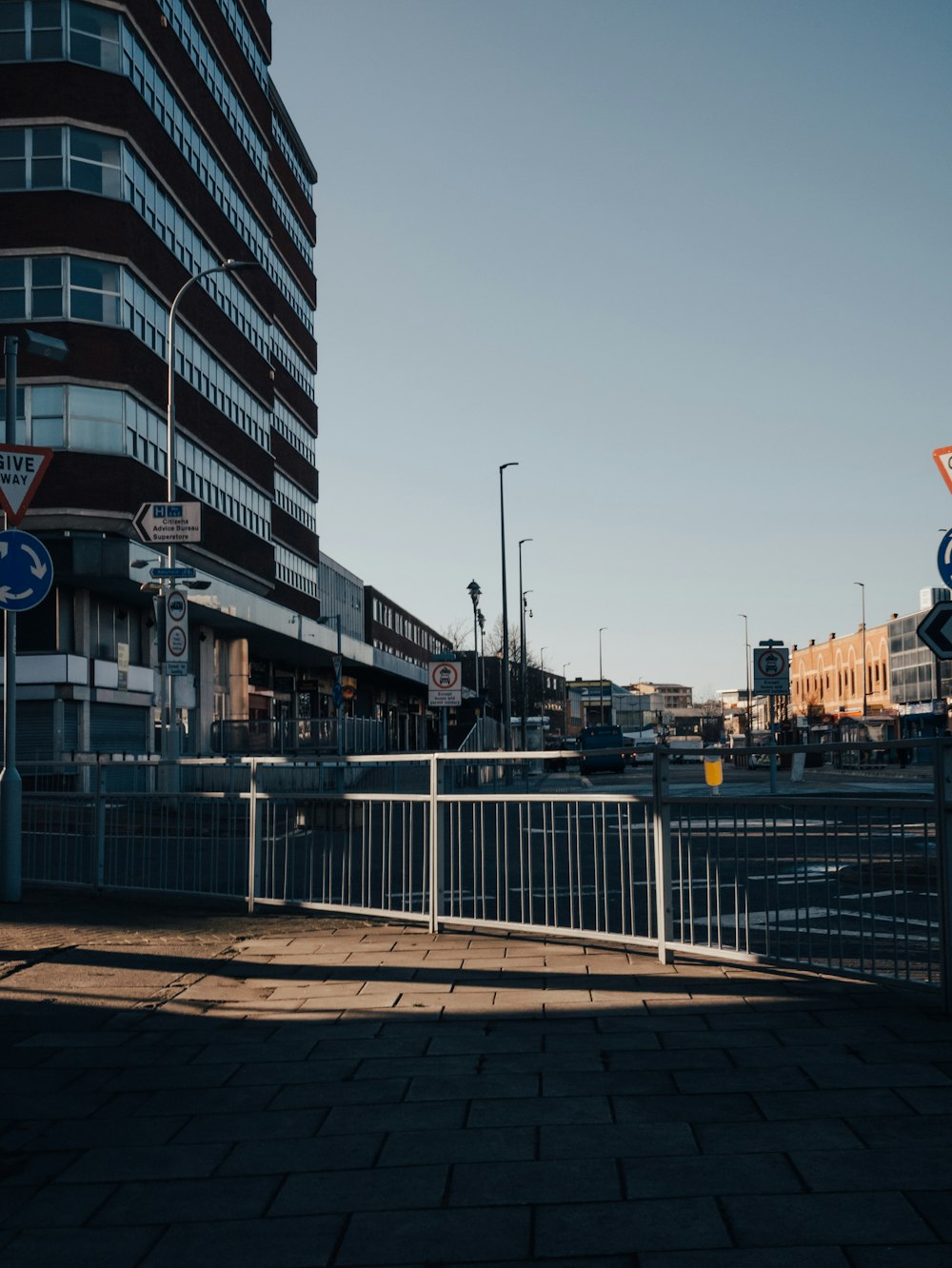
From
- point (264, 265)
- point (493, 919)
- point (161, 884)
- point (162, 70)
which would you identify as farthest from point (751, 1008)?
point (264, 265)

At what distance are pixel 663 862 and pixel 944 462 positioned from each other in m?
4.50

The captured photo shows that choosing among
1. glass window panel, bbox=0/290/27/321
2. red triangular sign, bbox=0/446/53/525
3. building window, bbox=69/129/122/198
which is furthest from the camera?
building window, bbox=69/129/122/198

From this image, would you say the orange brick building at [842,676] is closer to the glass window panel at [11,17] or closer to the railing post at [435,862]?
the glass window panel at [11,17]

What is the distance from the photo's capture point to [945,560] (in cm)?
1139

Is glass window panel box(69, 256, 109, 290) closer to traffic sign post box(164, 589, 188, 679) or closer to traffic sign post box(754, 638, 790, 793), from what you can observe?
traffic sign post box(164, 589, 188, 679)

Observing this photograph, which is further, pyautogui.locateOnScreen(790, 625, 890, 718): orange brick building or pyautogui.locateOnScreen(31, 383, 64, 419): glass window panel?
pyautogui.locateOnScreen(790, 625, 890, 718): orange brick building

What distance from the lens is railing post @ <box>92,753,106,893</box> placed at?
39.9 ft

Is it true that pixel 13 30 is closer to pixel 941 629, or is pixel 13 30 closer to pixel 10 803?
pixel 10 803

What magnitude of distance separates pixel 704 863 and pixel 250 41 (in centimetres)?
4514

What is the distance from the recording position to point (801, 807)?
7.15m

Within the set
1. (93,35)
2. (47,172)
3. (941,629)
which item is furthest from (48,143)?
(941,629)

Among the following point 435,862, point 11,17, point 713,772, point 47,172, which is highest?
point 11,17

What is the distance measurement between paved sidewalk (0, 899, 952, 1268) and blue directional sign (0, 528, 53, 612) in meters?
4.08

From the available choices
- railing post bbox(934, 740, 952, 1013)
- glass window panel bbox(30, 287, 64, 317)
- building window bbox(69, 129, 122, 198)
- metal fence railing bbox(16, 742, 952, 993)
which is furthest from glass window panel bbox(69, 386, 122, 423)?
railing post bbox(934, 740, 952, 1013)
